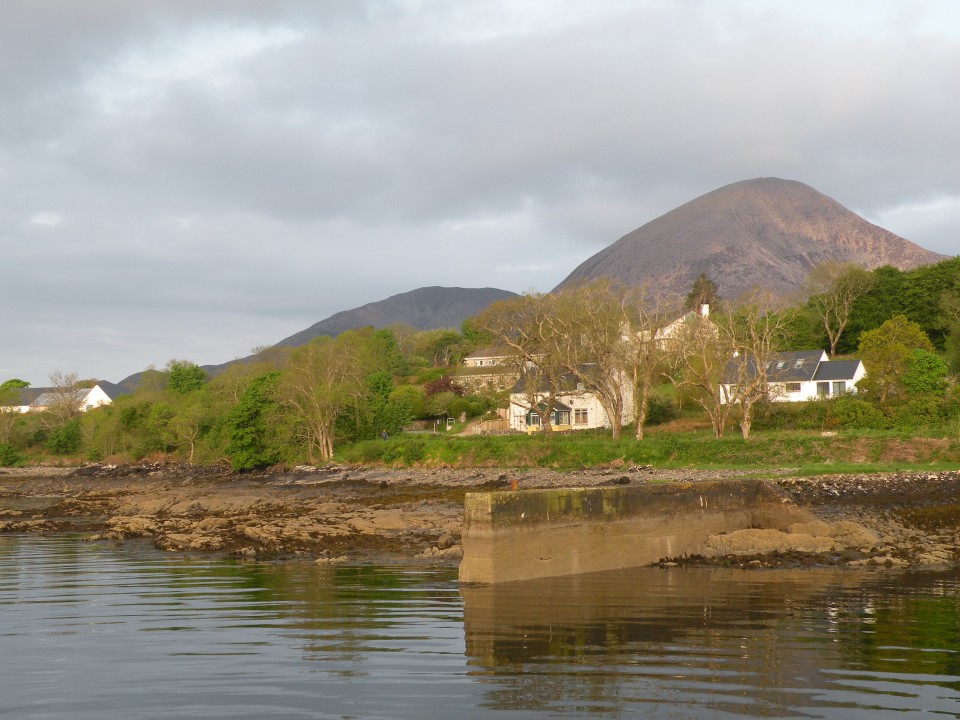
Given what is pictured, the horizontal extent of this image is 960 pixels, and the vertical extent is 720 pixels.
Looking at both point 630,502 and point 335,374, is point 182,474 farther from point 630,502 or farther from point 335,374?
point 630,502

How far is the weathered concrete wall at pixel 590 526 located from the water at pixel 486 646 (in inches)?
23.1

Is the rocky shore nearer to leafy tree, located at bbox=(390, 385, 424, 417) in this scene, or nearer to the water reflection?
the water reflection

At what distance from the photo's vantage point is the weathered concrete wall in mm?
15359

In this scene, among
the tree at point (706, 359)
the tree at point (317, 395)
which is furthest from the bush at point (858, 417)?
the tree at point (317, 395)

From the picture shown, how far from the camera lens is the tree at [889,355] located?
57500 mm

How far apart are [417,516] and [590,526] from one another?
46.4 feet

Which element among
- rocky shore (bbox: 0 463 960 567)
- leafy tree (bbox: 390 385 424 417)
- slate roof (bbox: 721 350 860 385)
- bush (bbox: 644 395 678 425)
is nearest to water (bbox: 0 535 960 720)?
rocky shore (bbox: 0 463 960 567)

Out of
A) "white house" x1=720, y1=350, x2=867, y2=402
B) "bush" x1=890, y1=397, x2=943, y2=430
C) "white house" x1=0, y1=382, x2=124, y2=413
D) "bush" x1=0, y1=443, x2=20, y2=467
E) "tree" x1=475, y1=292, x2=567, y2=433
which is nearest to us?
"bush" x1=890, y1=397, x2=943, y2=430

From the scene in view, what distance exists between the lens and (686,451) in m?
45.3

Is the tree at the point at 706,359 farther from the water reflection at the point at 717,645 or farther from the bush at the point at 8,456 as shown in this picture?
the bush at the point at 8,456

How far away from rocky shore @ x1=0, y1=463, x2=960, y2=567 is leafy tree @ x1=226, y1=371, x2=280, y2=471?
38.1 ft

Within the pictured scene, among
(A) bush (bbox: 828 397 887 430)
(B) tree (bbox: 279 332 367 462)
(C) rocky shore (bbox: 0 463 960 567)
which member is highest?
(B) tree (bbox: 279 332 367 462)

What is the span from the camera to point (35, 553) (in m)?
24.2

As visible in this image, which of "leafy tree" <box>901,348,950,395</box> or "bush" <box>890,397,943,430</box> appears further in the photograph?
"leafy tree" <box>901,348,950,395</box>
